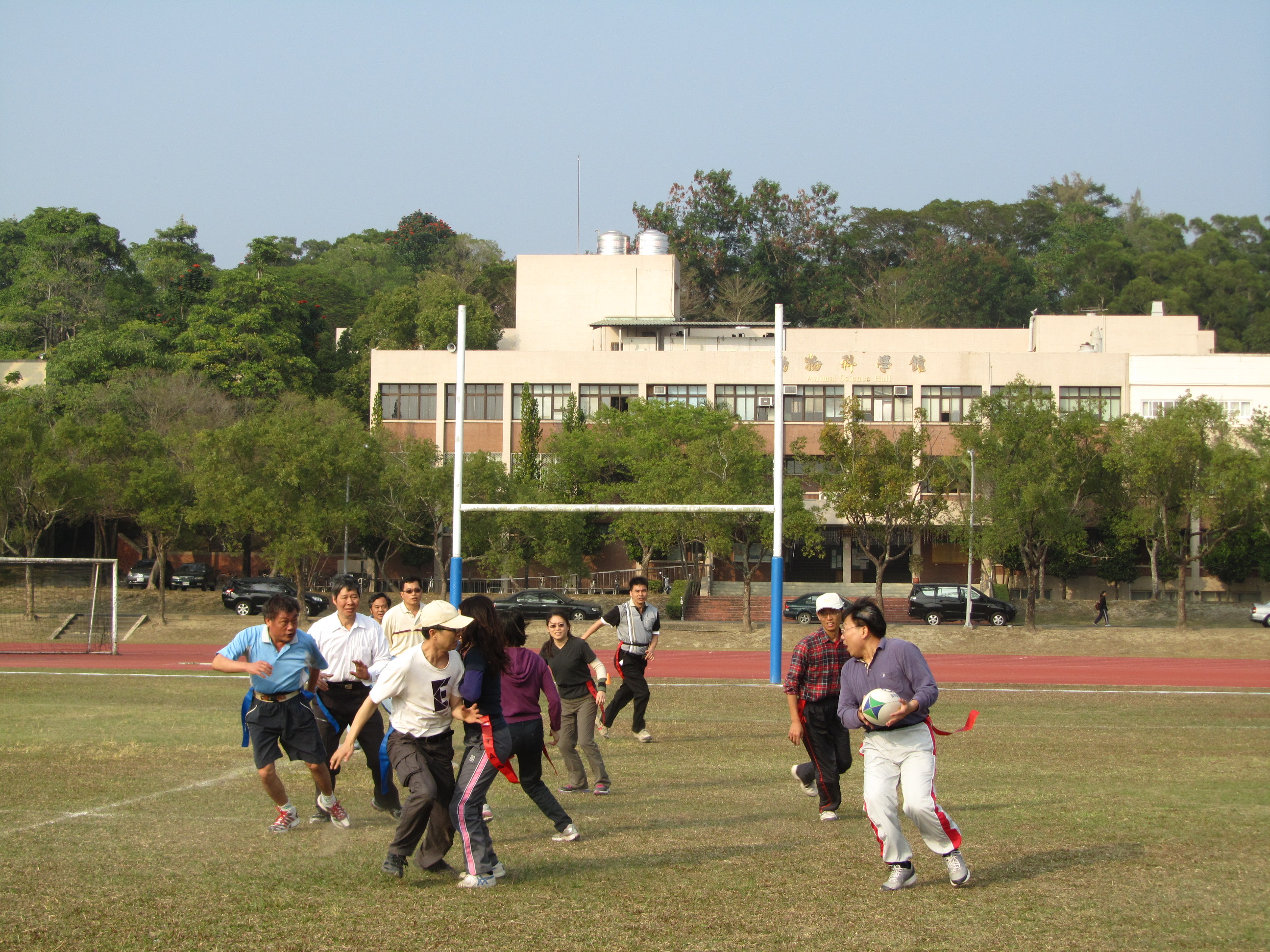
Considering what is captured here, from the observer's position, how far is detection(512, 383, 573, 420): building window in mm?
56875

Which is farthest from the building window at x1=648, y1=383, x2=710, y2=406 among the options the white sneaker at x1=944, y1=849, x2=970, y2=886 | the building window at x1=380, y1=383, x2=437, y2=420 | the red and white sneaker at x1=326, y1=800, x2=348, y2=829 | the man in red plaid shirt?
the white sneaker at x1=944, y1=849, x2=970, y2=886

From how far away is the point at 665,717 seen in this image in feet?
51.0

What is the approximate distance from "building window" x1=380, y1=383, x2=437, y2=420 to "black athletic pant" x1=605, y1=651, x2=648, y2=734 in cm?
4576

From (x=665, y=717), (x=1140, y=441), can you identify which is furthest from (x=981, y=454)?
(x=665, y=717)

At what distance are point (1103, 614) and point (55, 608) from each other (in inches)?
1410

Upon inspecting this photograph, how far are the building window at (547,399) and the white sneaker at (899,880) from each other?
50.7 m

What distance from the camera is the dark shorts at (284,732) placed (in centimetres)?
786

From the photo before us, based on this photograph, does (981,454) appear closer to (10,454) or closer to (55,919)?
(10,454)

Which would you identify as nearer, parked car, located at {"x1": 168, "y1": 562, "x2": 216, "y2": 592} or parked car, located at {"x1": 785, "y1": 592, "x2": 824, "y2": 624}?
parked car, located at {"x1": 785, "y1": 592, "x2": 824, "y2": 624}

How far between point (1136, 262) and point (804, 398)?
132ft

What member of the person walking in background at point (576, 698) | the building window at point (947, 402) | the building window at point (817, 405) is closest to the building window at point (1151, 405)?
the building window at point (947, 402)

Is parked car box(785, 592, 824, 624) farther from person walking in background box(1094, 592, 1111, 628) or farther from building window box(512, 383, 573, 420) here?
building window box(512, 383, 573, 420)

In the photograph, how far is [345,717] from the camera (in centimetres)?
898

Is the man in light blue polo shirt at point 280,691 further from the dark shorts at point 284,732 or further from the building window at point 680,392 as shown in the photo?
the building window at point 680,392
